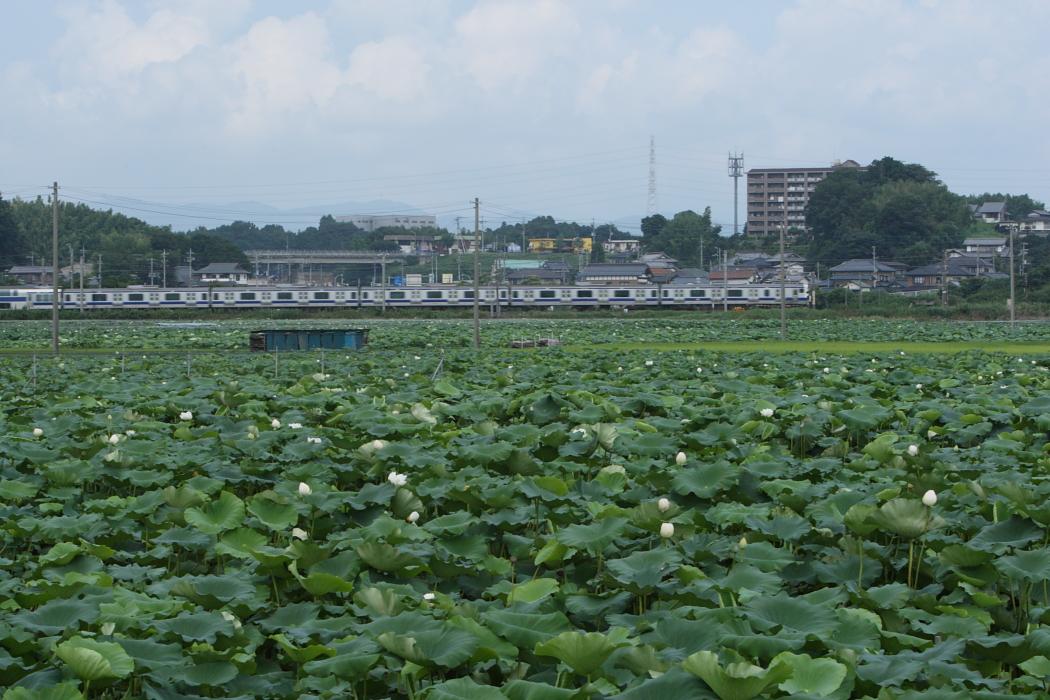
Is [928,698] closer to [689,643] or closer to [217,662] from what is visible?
[689,643]

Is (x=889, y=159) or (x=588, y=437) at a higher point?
(x=889, y=159)

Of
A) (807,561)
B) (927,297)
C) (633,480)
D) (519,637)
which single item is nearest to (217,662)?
(519,637)

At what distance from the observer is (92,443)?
27.1ft

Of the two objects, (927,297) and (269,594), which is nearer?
(269,594)

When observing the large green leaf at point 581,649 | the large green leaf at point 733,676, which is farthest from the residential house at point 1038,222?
the large green leaf at point 733,676

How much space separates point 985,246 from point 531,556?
95.1m

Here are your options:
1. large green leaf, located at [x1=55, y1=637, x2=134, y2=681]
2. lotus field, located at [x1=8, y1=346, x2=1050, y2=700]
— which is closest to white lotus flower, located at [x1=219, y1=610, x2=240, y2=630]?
lotus field, located at [x1=8, y1=346, x2=1050, y2=700]

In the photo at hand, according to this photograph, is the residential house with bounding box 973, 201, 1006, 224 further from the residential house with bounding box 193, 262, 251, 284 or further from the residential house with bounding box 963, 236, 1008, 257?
the residential house with bounding box 193, 262, 251, 284

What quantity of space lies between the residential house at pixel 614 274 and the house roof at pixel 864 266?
13.6 m

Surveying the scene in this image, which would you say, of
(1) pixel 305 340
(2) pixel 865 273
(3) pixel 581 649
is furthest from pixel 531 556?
(2) pixel 865 273

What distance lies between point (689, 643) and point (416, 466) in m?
3.56

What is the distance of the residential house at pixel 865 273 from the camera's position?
3118 inches

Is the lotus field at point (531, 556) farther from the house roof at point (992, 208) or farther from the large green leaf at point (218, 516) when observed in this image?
the house roof at point (992, 208)

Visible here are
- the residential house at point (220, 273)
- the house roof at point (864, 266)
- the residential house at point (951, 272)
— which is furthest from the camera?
the residential house at point (220, 273)
